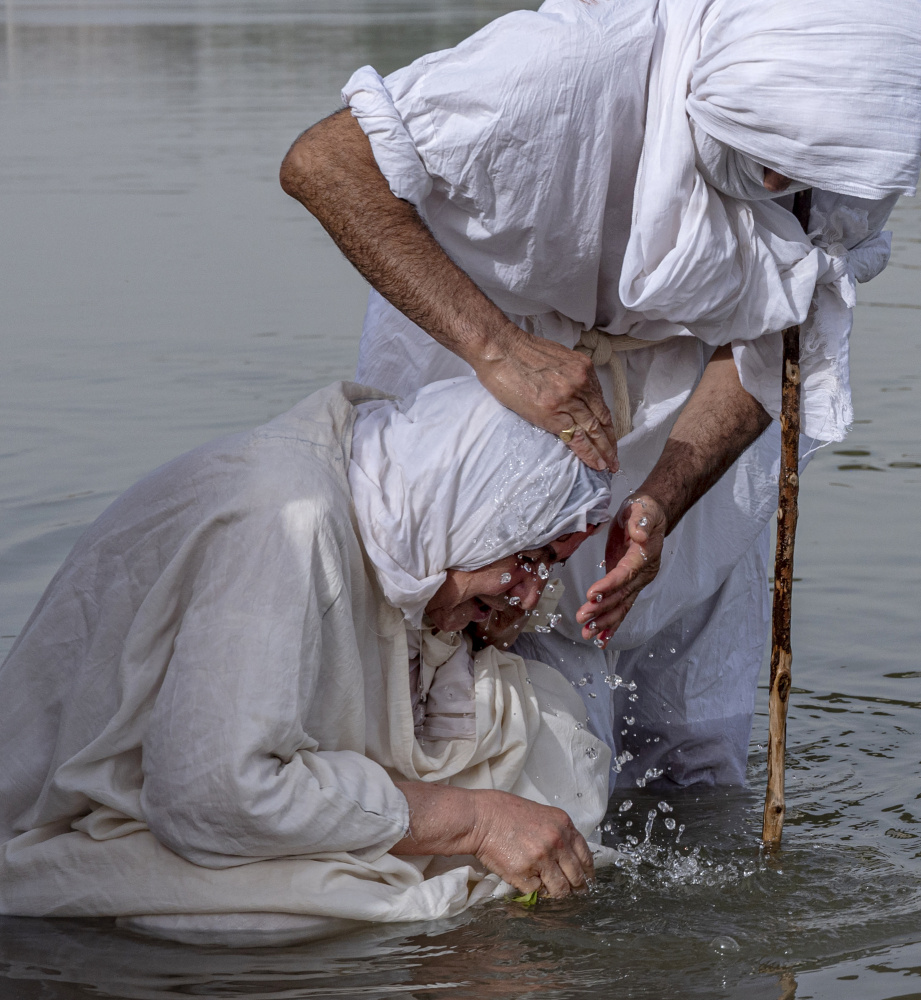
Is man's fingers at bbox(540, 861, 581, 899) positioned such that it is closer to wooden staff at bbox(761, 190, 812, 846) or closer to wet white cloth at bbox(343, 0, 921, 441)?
wooden staff at bbox(761, 190, 812, 846)

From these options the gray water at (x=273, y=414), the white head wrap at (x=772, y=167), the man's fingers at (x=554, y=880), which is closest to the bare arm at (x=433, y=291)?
the white head wrap at (x=772, y=167)

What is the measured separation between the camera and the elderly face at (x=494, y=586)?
347cm

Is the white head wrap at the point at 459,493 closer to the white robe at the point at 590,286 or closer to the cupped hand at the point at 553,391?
the cupped hand at the point at 553,391

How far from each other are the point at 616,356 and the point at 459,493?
0.91 meters

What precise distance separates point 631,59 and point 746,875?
1.95m

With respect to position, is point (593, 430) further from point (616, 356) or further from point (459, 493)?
point (616, 356)

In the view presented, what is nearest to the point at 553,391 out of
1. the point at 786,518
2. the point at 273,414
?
the point at 786,518

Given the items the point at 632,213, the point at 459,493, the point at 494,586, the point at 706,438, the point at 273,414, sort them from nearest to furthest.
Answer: the point at 459,493
the point at 494,586
the point at 632,213
the point at 706,438
the point at 273,414

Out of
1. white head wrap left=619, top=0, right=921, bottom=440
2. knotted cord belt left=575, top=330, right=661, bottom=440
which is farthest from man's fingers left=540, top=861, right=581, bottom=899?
white head wrap left=619, top=0, right=921, bottom=440

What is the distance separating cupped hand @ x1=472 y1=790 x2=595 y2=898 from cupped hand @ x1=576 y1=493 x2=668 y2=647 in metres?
0.42

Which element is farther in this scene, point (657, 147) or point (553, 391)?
point (657, 147)

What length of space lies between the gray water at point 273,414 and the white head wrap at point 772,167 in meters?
1.17

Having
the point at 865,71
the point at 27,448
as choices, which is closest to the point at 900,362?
the point at 27,448

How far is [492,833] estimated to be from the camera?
3553 millimetres
